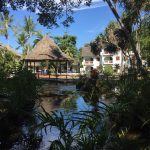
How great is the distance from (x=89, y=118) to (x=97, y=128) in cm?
38

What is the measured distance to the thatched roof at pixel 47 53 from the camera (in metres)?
47.2

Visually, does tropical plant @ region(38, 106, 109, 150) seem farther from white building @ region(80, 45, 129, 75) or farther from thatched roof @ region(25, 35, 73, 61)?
white building @ region(80, 45, 129, 75)

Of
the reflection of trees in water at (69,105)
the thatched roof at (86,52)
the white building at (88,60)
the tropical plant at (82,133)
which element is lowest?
the reflection of trees in water at (69,105)

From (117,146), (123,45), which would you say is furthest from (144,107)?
(123,45)

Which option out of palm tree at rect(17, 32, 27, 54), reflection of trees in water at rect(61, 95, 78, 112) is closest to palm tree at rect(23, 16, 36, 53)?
palm tree at rect(17, 32, 27, 54)

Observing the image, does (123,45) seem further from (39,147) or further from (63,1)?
(39,147)

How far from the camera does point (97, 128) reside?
25.8ft

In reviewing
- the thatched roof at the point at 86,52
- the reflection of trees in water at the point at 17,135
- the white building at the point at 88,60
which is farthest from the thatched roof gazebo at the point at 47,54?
the thatched roof at the point at 86,52

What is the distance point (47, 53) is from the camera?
4725 cm

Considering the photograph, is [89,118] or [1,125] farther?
[1,125]

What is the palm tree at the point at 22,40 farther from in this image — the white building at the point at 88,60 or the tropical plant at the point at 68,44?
the white building at the point at 88,60

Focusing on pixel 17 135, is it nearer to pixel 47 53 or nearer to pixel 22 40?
pixel 47 53

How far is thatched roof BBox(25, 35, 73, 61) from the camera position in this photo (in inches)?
1857

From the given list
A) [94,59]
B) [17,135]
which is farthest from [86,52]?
[17,135]
